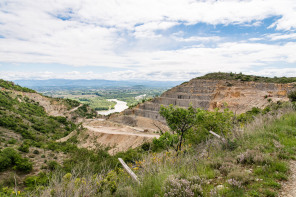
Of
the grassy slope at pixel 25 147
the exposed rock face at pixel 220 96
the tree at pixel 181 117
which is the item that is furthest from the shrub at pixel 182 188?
the exposed rock face at pixel 220 96

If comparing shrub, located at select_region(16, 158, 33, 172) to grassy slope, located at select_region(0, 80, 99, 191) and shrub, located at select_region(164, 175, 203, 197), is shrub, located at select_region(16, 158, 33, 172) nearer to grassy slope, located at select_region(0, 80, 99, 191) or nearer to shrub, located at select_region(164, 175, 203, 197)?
grassy slope, located at select_region(0, 80, 99, 191)

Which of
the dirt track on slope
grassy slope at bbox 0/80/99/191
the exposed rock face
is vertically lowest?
the dirt track on slope

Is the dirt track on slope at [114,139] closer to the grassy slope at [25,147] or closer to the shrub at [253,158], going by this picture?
the grassy slope at [25,147]

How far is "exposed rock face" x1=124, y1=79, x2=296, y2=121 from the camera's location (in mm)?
38688

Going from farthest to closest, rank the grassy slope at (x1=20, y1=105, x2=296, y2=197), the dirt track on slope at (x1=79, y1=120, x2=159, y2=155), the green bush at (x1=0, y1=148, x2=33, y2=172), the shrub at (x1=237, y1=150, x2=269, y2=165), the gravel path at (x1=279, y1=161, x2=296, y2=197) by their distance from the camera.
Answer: the dirt track on slope at (x1=79, y1=120, x2=159, y2=155) < the green bush at (x1=0, y1=148, x2=33, y2=172) < the shrub at (x1=237, y1=150, x2=269, y2=165) < the grassy slope at (x1=20, y1=105, x2=296, y2=197) < the gravel path at (x1=279, y1=161, x2=296, y2=197)

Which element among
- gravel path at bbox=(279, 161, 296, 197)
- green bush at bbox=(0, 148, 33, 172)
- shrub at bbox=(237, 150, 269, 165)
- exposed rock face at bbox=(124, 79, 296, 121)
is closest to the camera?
gravel path at bbox=(279, 161, 296, 197)

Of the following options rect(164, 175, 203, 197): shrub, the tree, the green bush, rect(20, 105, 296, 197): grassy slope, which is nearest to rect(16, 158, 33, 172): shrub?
the green bush

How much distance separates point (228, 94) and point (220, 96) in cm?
217

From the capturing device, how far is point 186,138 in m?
14.1

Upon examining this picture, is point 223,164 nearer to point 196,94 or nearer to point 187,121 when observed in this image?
point 187,121

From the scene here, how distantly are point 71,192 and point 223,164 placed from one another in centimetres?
435

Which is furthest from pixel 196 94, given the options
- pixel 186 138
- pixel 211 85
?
pixel 186 138

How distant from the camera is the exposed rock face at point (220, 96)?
127 ft

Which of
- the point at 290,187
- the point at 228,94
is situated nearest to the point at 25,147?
the point at 290,187
